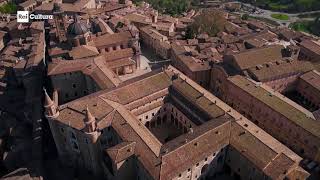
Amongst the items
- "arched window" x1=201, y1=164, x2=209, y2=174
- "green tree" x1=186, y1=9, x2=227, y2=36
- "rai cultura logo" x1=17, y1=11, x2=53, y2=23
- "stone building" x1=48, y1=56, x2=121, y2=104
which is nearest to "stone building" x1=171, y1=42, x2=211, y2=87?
"green tree" x1=186, y1=9, x2=227, y2=36

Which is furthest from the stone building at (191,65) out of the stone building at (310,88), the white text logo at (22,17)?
the white text logo at (22,17)

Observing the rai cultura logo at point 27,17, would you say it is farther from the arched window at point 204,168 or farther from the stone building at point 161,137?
the arched window at point 204,168

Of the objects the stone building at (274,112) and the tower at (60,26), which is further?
the tower at (60,26)

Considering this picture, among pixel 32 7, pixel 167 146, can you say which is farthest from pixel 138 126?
pixel 32 7

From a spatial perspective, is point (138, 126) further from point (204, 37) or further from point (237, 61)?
point (204, 37)

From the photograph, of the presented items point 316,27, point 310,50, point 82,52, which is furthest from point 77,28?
point 316,27

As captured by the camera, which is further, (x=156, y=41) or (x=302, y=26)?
(x=302, y=26)

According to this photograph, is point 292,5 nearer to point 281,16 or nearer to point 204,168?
point 281,16
